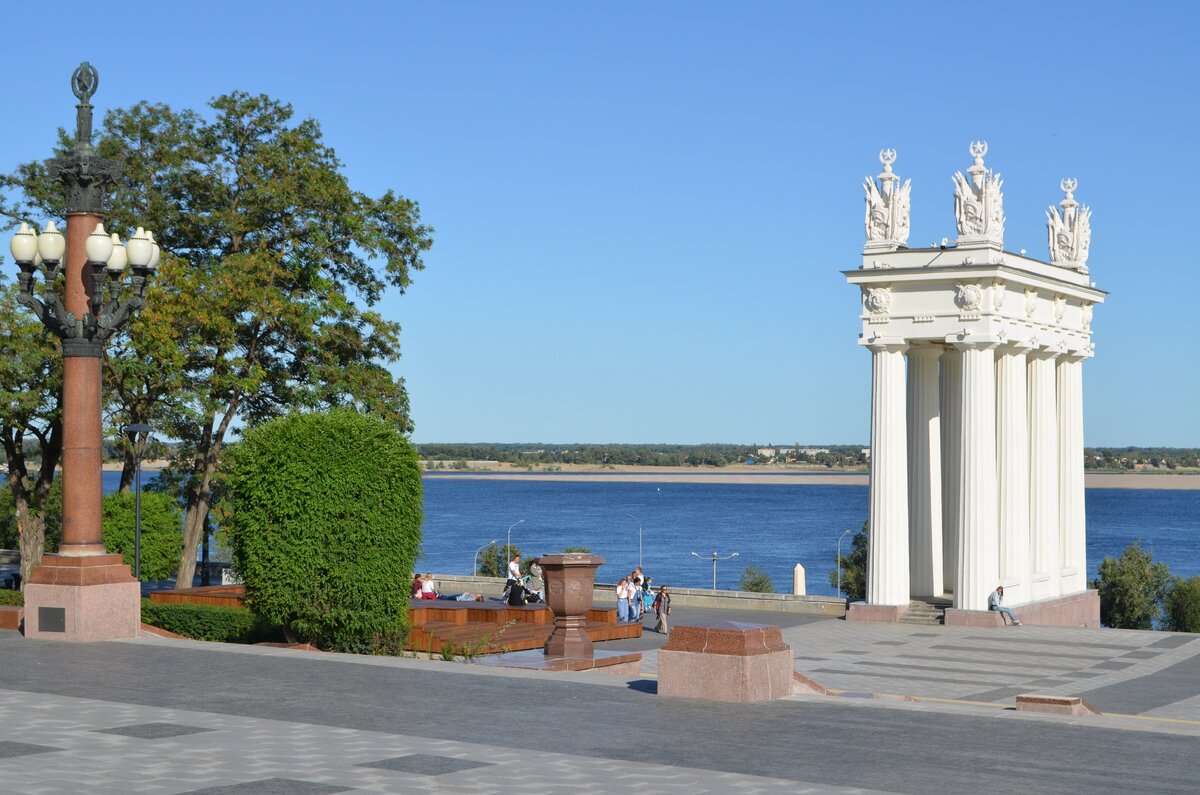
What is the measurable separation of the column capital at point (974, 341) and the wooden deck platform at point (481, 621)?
10.3 meters

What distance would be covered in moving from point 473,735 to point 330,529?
10.3 m

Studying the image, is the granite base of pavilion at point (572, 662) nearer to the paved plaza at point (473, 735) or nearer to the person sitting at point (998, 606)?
the paved plaza at point (473, 735)

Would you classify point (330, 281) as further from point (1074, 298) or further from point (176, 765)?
point (176, 765)

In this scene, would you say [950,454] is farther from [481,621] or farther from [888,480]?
[481,621]

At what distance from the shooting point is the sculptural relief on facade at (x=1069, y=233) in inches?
1666

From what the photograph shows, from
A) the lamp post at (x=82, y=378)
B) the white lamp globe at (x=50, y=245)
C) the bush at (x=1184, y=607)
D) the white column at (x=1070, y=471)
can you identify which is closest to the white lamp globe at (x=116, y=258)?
the lamp post at (x=82, y=378)

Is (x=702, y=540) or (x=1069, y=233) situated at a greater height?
(x=1069, y=233)

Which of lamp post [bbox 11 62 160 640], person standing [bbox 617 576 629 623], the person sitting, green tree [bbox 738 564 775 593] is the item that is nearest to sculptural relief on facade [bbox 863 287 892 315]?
the person sitting

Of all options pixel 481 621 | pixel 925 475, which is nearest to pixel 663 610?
pixel 481 621

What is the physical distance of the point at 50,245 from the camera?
21.7m

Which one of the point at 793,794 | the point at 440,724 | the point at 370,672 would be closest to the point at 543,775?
the point at 793,794

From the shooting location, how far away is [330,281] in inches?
1583

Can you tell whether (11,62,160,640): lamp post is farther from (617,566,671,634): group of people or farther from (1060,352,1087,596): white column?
(1060,352,1087,596): white column

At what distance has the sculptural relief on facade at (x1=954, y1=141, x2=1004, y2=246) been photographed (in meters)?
36.5
